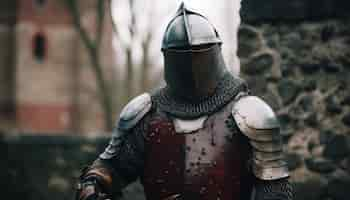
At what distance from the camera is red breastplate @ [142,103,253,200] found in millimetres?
3180

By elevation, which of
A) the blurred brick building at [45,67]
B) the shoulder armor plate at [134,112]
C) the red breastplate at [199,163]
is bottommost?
the blurred brick building at [45,67]

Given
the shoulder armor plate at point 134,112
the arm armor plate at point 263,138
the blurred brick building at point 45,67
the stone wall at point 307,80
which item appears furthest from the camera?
the blurred brick building at point 45,67

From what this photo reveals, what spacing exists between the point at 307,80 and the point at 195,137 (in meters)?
2.24

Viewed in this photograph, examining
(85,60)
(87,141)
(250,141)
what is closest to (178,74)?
(250,141)

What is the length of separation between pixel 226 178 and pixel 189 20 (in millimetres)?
713

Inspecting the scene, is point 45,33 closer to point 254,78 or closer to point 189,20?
point 254,78

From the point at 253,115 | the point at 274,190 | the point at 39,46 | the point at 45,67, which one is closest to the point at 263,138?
the point at 253,115

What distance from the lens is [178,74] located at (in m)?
3.33

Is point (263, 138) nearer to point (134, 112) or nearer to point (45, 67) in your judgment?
point (134, 112)

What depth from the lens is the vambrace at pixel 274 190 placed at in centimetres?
314

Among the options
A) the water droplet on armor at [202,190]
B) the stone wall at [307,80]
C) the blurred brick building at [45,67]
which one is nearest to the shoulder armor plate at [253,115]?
the water droplet on armor at [202,190]

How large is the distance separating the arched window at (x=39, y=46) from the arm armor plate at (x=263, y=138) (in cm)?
2149

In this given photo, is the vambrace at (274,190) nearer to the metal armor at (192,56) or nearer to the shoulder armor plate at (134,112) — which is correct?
the metal armor at (192,56)

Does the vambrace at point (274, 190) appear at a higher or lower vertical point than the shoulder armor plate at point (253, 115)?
lower
